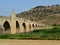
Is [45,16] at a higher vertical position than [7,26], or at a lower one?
higher

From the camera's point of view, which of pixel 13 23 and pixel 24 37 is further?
pixel 13 23

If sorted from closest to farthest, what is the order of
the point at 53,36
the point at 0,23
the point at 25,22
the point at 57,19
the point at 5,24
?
the point at 53,36 → the point at 0,23 → the point at 5,24 → the point at 25,22 → the point at 57,19

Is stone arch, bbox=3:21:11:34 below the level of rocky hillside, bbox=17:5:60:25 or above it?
below

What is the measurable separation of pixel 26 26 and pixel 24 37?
74.8 feet

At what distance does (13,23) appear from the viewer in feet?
106

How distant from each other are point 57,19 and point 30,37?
71.0 meters

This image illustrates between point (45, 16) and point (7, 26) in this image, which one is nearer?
point (7, 26)

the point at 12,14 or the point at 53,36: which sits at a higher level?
the point at 12,14

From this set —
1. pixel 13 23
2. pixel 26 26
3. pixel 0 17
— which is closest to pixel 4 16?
pixel 0 17

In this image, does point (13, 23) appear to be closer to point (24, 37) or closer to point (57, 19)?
point (24, 37)

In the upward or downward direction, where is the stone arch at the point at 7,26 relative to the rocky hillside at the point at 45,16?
downward

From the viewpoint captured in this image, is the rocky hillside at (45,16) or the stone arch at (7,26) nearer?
the stone arch at (7,26)

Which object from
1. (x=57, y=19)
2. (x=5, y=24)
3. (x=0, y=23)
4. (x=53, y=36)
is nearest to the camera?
(x=53, y=36)

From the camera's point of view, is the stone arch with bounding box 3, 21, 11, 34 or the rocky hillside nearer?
the stone arch with bounding box 3, 21, 11, 34
